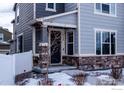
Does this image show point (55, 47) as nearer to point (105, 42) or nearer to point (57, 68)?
point (57, 68)

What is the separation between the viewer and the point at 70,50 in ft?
26.3

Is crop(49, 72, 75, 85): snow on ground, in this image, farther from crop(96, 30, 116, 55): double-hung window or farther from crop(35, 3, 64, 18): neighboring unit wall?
crop(35, 3, 64, 18): neighboring unit wall

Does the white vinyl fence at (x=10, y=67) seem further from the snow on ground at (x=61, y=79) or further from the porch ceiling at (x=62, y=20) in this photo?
the porch ceiling at (x=62, y=20)

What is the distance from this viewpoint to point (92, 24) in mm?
7973

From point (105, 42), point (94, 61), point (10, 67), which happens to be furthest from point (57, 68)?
point (105, 42)

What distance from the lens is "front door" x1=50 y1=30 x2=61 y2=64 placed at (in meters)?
7.65

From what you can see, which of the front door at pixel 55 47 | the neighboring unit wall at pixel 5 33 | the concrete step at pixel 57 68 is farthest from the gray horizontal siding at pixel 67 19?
the neighboring unit wall at pixel 5 33

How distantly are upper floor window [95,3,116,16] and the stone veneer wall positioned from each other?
1.75 meters

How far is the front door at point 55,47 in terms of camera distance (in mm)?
7649

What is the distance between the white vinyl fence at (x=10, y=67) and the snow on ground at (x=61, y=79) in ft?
3.03

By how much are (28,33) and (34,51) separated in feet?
2.68

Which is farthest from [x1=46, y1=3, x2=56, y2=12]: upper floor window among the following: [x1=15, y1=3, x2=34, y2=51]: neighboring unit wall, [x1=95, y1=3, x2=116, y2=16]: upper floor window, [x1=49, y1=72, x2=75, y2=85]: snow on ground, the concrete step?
[x1=49, y1=72, x2=75, y2=85]: snow on ground
